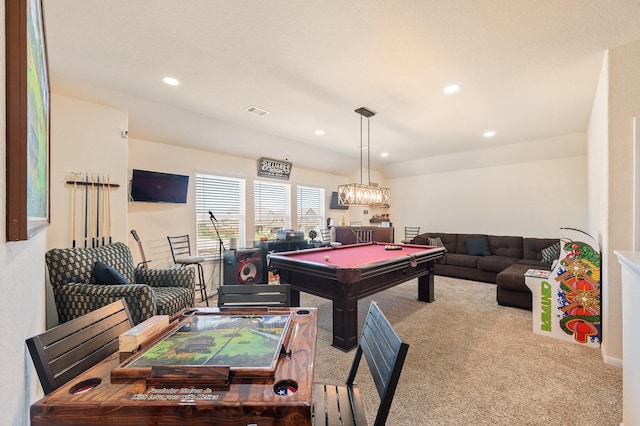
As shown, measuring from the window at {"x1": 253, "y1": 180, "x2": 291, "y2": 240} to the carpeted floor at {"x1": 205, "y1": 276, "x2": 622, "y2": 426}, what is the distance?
262 cm

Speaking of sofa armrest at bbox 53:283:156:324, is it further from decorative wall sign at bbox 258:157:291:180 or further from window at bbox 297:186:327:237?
window at bbox 297:186:327:237

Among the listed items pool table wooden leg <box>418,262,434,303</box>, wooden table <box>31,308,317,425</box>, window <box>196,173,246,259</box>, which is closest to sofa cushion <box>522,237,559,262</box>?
pool table wooden leg <box>418,262,434,303</box>

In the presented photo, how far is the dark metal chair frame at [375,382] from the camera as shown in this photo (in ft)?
3.21

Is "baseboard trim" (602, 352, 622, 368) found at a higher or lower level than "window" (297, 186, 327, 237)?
lower

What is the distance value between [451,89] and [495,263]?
3616mm

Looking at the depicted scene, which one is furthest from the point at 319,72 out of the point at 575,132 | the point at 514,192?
the point at 514,192

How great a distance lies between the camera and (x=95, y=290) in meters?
2.28

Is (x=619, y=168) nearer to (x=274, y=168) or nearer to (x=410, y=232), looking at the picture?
(x=274, y=168)

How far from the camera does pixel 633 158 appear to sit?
2.28 meters

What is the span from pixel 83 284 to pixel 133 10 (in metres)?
2.26

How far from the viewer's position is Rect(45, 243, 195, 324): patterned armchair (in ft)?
7.44

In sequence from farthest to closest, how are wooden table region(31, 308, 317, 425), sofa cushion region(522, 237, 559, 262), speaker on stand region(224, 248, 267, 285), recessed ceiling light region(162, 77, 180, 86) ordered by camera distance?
sofa cushion region(522, 237, 559, 262), speaker on stand region(224, 248, 267, 285), recessed ceiling light region(162, 77, 180, 86), wooden table region(31, 308, 317, 425)

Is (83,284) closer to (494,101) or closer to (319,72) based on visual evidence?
(319,72)

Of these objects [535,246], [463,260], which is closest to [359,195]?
[463,260]
